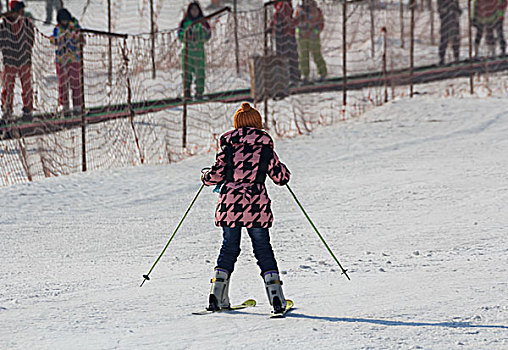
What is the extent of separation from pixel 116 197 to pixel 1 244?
2.02 meters

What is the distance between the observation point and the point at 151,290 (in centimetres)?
522

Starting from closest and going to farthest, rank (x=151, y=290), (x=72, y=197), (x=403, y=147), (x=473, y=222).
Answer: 1. (x=151, y=290)
2. (x=473, y=222)
3. (x=72, y=197)
4. (x=403, y=147)

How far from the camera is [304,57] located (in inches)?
574

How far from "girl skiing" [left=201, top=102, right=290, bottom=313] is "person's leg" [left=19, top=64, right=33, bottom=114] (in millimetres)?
7880

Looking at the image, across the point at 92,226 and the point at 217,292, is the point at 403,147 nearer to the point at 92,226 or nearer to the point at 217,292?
the point at 92,226

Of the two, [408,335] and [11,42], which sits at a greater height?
[11,42]

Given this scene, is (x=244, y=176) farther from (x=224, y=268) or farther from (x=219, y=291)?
(x=219, y=291)

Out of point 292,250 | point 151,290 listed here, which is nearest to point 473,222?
point 292,250

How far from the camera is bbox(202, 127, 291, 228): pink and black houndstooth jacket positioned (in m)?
4.51

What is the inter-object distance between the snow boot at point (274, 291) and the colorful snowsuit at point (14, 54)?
796 cm

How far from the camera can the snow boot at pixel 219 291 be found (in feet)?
15.1

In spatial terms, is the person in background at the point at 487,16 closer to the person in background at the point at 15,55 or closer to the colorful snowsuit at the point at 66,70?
the colorful snowsuit at the point at 66,70

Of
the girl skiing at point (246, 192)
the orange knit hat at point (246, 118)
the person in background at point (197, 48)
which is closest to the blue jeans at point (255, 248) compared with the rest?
the girl skiing at point (246, 192)

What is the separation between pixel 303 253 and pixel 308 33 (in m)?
9.13
